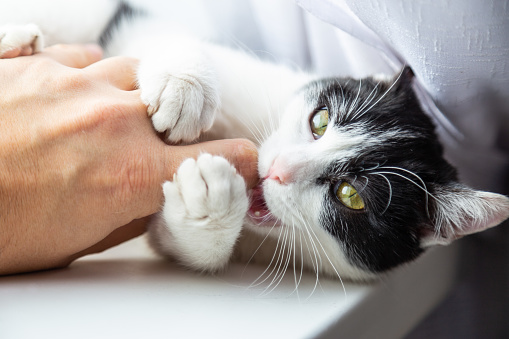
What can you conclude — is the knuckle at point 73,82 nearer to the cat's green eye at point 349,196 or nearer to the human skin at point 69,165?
the human skin at point 69,165

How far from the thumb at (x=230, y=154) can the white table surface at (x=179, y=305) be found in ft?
0.74

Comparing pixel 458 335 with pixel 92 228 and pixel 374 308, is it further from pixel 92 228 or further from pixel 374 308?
pixel 92 228

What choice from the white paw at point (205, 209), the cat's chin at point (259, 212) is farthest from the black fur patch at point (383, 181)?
the white paw at point (205, 209)

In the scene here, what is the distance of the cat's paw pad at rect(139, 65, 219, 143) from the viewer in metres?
0.89

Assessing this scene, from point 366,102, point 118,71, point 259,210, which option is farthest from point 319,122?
point 118,71

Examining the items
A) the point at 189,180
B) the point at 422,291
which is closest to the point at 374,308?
the point at 422,291

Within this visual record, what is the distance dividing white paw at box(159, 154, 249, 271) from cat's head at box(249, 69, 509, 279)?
0.11 meters

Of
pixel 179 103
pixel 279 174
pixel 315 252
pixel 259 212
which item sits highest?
pixel 179 103

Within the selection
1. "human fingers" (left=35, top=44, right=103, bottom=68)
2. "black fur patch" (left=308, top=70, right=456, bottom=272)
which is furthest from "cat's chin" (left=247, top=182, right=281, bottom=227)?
"human fingers" (left=35, top=44, right=103, bottom=68)

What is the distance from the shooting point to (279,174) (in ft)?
3.15

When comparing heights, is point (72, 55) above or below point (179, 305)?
above

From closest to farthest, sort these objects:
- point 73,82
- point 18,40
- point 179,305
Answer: point 179,305
point 73,82
point 18,40

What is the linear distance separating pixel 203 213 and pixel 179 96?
234 mm

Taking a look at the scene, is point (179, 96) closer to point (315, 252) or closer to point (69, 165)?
point (69, 165)
